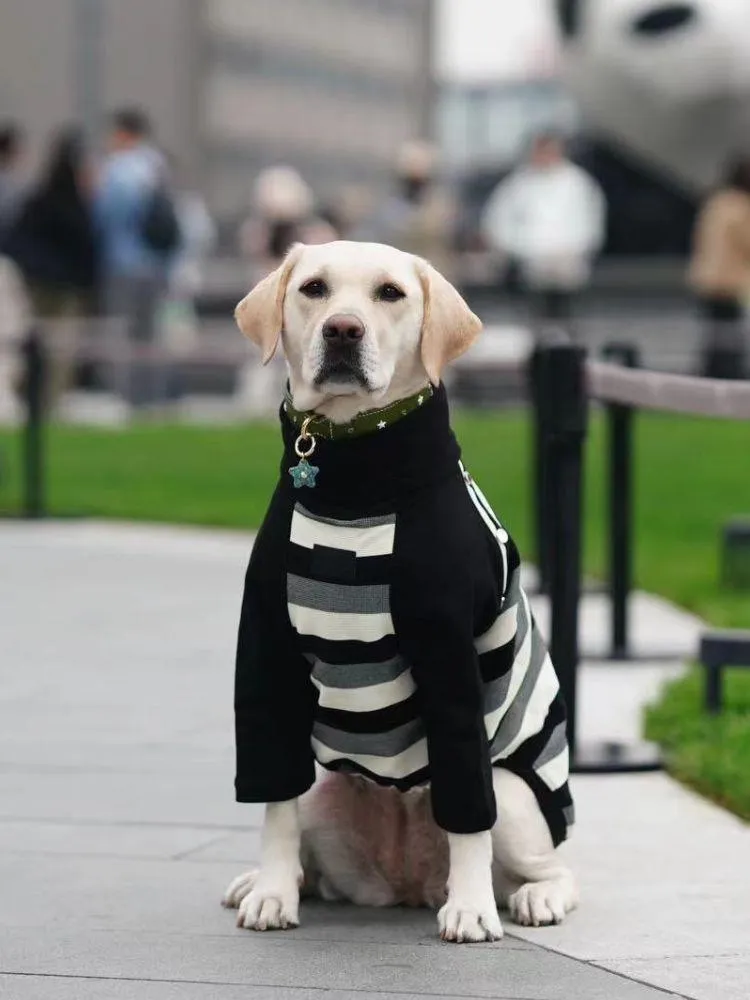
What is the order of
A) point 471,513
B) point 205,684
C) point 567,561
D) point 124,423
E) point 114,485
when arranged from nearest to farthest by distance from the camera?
point 471,513 → point 567,561 → point 205,684 → point 114,485 → point 124,423

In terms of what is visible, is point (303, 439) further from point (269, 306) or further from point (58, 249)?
point (58, 249)

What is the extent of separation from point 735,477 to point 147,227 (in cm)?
633

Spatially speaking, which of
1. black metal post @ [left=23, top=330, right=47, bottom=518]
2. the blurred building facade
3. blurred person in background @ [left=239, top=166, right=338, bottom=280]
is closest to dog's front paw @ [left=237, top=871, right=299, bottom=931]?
black metal post @ [left=23, top=330, right=47, bottom=518]

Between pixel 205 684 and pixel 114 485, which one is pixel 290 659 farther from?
pixel 114 485

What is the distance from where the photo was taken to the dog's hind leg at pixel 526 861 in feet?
15.1

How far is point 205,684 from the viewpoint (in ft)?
24.2

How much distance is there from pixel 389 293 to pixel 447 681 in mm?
756

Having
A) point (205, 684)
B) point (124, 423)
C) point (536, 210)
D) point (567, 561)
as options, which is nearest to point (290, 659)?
point (567, 561)

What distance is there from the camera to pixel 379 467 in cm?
441

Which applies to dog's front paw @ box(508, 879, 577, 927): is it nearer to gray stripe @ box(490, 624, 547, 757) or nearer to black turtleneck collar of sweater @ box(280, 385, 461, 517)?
gray stripe @ box(490, 624, 547, 757)

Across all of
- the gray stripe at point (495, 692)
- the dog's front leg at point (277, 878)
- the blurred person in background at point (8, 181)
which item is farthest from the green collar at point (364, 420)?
the blurred person in background at point (8, 181)

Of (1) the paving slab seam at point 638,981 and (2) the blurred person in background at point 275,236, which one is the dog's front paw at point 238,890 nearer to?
(1) the paving slab seam at point 638,981

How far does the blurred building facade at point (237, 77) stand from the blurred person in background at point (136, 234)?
40702 millimetres

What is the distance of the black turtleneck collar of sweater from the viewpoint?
14.5 ft
